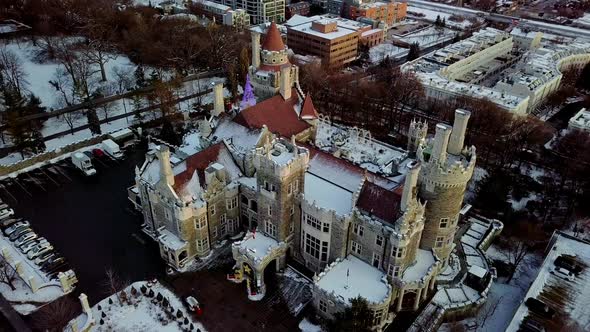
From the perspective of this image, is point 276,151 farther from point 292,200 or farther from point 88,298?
point 88,298

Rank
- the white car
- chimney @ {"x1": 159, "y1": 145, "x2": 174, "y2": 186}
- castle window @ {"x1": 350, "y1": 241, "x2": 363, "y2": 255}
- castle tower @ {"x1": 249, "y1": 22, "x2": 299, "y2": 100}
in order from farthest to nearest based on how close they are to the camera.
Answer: castle tower @ {"x1": 249, "y1": 22, "x2": 299, "y2": 100} < the white car < castle window @ {"x1": 350, "y1": 241, "x2": 363, "y2": 255} < chimney @ {"x1": 159, "y1": 145, "x2": 174, "y2": 186}

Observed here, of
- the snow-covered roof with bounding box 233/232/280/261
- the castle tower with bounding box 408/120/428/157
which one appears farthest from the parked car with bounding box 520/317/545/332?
the snow-covered roof with bounding box 233/232/280/261

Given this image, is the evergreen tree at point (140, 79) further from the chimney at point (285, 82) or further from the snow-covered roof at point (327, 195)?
the snow-covered roof at point (327, 195)

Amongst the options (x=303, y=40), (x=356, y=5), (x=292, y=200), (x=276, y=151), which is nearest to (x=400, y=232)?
(x=292, y=200)

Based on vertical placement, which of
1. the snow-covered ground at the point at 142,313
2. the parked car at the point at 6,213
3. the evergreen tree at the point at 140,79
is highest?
the evergreen tree at the point at 140,79

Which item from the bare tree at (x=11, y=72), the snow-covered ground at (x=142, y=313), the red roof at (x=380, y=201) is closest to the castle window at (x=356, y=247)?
the red roof at (x=380, y=201)

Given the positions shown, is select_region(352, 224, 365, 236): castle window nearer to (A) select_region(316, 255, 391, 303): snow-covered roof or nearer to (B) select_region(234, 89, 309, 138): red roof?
(A) select_region(316, 255, 391, 303): snow-covered roof

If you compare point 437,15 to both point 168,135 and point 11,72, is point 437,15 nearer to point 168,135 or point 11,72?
point 168,135
